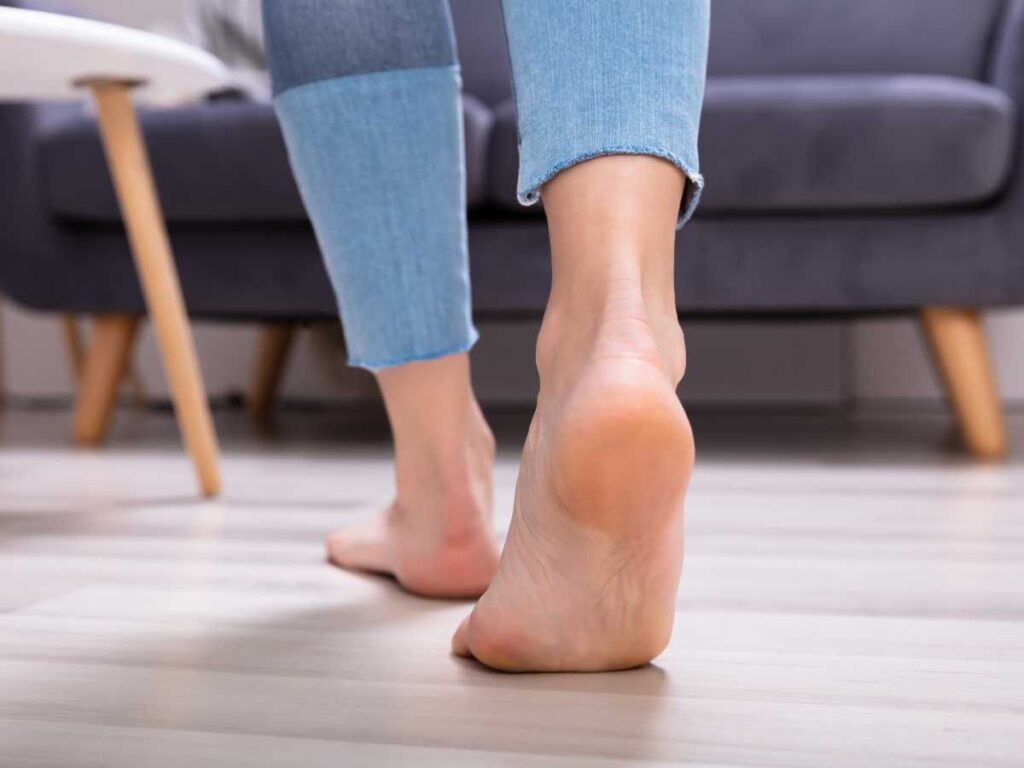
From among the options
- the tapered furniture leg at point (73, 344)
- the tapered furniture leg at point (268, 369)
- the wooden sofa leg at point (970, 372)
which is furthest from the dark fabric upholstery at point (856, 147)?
the tapered furniture leg at point (73, 344)

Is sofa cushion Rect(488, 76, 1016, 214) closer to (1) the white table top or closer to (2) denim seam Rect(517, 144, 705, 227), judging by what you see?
(1) the white table top

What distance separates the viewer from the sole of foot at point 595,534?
46 centimetres

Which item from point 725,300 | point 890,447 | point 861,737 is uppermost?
point 861,737

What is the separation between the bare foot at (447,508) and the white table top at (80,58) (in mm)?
499

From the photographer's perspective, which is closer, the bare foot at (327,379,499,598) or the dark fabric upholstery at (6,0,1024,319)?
the bare foot at (327,379,499,598)

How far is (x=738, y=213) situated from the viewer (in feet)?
4.68

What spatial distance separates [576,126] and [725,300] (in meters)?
0.97

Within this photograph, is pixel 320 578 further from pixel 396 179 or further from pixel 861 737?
pixel 861 737

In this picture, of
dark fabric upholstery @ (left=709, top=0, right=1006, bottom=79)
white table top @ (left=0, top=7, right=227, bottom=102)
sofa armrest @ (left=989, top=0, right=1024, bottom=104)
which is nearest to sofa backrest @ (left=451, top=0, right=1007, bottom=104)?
dark fabric upholstery @ (left=709, top=0, right=1006, bottom=79)

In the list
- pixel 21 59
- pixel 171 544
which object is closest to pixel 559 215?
pixel 171 544

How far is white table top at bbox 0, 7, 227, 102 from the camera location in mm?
927

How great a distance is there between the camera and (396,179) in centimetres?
66

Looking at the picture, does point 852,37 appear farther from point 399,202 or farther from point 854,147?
point 399,202

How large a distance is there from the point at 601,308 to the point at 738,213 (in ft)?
3.23
